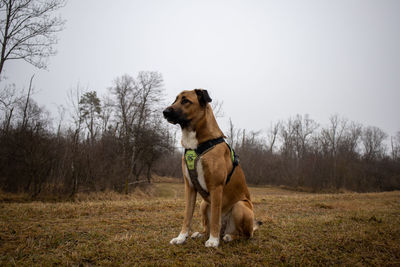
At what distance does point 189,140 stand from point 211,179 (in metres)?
0.66

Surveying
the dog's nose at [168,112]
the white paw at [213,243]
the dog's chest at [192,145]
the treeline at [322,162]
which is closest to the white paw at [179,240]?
the white paw at [213,243]

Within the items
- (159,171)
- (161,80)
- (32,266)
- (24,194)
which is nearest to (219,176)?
(32,266)

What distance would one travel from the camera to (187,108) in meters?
3.01

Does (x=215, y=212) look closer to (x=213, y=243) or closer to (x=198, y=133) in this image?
(x=213, y=243)

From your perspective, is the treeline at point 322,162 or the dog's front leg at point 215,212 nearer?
the dog's front leg at point 215,212

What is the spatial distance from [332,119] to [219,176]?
2010 inches

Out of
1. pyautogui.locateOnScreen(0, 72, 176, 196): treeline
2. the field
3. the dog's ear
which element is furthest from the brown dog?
pyautogui.locateOnScreen(0, 72, 176, 196): treeline

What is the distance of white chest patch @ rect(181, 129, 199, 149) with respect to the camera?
3027 millimetres

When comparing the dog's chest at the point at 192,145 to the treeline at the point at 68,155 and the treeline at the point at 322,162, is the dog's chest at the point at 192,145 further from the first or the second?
the treeline at the point at 322,162

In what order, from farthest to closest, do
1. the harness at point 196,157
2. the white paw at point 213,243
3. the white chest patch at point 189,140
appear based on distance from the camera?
the white chest patch at point 189,140, the harness at point 196,157, the white paw at point 213,243

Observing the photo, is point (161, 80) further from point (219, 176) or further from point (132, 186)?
point (219, 176)

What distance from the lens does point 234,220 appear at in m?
3.09

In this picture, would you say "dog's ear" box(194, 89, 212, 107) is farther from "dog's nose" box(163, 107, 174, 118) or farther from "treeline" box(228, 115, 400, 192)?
"treeline" box(228, 115, 400, 192)

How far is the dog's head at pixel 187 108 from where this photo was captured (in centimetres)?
293
